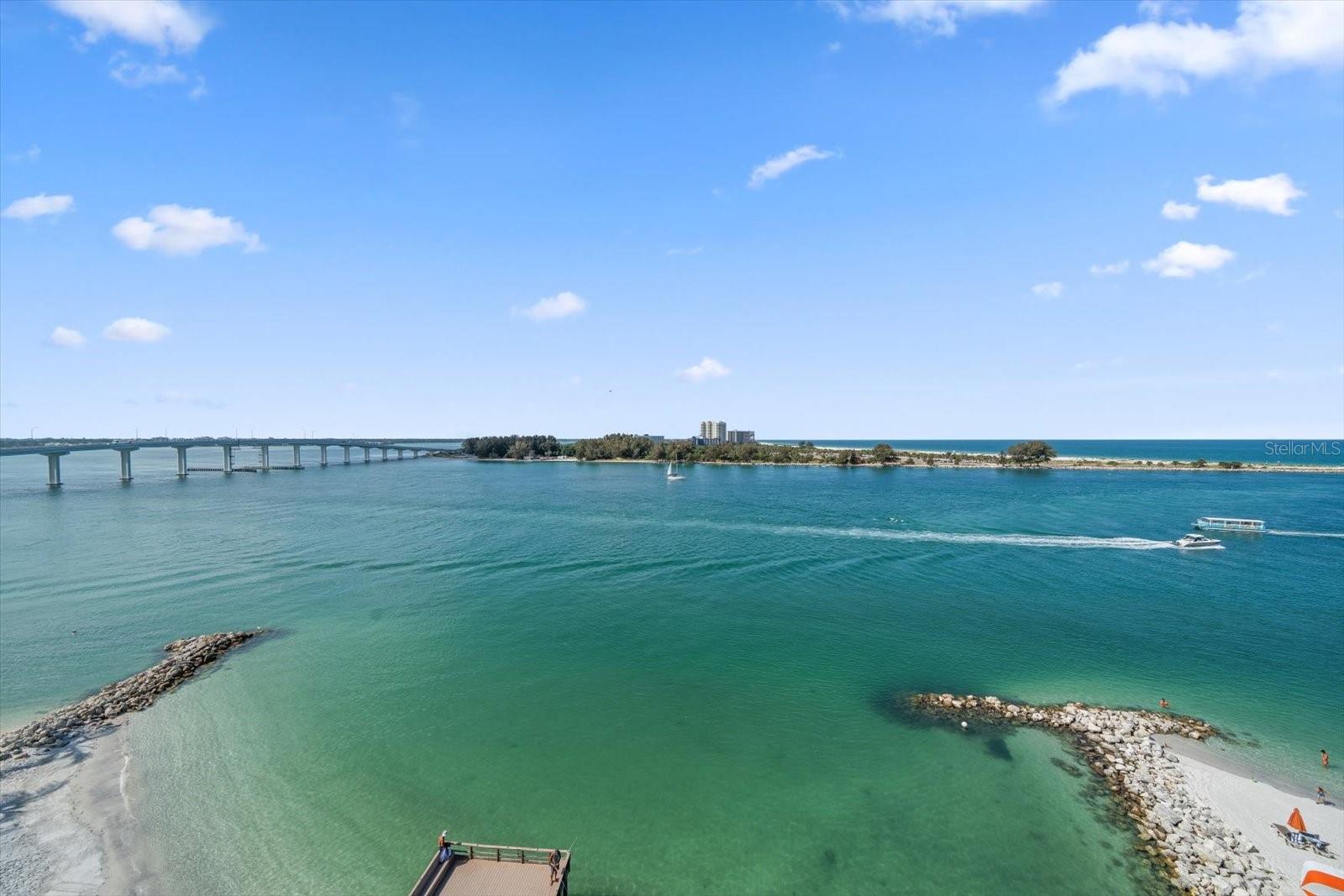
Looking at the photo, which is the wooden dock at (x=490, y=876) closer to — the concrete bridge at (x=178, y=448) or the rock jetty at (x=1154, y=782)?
the rock jetty at (x=1154, y=782)

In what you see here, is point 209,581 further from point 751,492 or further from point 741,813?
point 751,492

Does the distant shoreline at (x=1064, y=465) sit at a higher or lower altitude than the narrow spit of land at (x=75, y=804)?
higher

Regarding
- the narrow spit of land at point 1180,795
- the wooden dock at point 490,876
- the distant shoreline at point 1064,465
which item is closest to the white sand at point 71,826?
the wooden dock at point 490,876

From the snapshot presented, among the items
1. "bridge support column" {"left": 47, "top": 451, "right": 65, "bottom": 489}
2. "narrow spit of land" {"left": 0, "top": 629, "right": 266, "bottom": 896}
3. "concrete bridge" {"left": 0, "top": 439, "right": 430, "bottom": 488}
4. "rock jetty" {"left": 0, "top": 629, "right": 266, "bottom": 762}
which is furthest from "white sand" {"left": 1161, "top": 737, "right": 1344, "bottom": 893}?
"bridge support column" {"left": 47, "top": 451, "right": 65, "bottom": 489}

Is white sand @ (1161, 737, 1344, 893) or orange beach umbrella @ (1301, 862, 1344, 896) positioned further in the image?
white sand @ (1161, 737, 1344, 893)

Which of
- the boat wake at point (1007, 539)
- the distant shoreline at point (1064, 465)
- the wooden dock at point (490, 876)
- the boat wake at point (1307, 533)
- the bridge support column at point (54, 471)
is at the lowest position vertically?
the wooden dock at point (490, 876)

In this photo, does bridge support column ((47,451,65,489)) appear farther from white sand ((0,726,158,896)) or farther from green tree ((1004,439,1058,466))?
green tree ((1004,439,1058,466))
